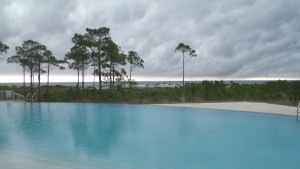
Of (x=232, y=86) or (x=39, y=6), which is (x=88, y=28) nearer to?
(x=39, y=6)

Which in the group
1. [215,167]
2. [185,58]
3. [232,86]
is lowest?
[215,167]

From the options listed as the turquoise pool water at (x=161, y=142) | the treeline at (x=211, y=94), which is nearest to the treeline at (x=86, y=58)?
the treeline at (x=211, y=94)

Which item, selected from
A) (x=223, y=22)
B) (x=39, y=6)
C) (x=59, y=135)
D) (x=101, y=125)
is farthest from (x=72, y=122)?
(x=223, y=22)

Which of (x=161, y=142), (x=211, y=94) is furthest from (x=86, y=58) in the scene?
(x=161, y=142)

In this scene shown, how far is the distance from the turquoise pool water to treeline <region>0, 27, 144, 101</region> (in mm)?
8885

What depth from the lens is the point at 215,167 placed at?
5.25 metres

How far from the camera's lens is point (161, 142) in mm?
7293

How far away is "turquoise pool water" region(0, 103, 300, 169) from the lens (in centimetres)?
557

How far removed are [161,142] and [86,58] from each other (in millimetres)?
13822

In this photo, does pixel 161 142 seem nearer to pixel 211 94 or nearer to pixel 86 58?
pixel 211 94

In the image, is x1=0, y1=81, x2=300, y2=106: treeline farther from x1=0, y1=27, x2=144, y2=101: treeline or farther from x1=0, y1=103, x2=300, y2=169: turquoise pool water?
x1=0, y1=103, x2=300, y2=169: turquoise pool water

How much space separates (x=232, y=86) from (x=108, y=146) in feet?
51.2

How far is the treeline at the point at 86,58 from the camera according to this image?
19.0 meters

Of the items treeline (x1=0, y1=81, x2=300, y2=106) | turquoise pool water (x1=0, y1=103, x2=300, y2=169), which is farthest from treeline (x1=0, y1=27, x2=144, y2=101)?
turquoise pool water (x1=0, y1=103, x2=300, y2=169)
